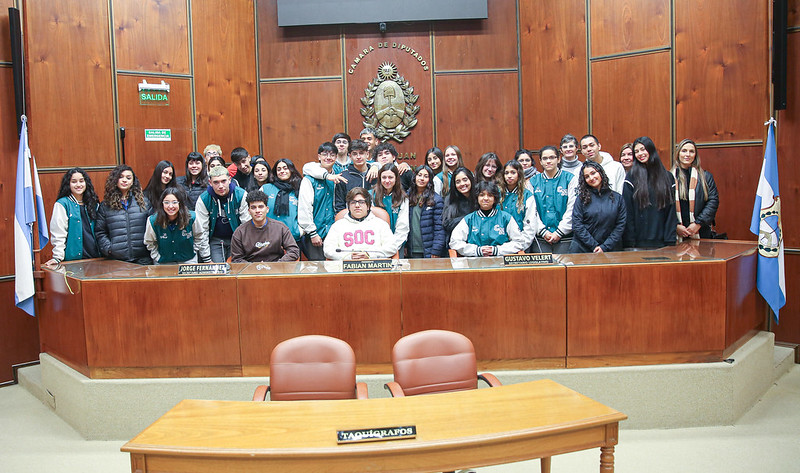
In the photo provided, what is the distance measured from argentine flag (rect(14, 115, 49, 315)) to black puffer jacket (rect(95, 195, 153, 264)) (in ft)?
1.31

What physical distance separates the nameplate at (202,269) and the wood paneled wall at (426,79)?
95.3 inches

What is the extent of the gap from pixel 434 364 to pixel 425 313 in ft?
2.89

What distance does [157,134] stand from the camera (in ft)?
21.0

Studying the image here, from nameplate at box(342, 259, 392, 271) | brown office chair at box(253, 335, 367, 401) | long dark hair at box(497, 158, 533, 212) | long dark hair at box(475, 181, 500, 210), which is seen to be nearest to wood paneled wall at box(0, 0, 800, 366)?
long dark hair at box(497, 158, 533, 212)

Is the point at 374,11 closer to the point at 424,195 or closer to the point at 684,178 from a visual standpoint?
the point at 424,195

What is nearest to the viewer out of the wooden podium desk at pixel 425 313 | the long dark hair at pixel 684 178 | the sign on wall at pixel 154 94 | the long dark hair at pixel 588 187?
the wooden podium desk at pixel 425 313

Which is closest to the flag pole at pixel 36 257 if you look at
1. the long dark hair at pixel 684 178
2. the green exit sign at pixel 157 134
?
the green exit sign at pixel 157 134

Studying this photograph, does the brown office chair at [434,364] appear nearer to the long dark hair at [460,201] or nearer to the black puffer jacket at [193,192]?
the long dark hair at [460,201]

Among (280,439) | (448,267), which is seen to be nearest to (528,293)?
(448,267)

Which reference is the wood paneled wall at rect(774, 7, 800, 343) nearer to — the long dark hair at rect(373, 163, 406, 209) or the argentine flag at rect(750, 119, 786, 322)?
the argentine flag at rect(750, 119, 786, 322)

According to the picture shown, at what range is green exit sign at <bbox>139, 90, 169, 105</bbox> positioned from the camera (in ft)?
20.7

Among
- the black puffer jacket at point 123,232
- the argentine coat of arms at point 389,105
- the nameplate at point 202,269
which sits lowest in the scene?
the nameplate at point 202,269

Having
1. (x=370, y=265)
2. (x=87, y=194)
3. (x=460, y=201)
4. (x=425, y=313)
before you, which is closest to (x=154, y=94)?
(x=87, y=194)

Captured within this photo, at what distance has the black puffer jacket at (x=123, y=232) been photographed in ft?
16.7
